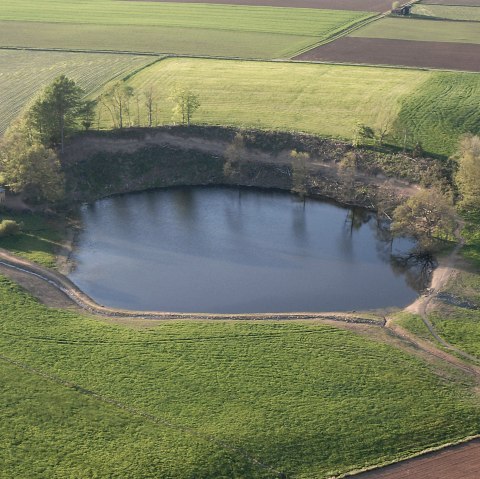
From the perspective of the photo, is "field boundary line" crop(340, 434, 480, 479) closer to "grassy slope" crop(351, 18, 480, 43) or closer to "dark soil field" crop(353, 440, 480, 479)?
"dark soil field" crop(353, 440, 480, 479)

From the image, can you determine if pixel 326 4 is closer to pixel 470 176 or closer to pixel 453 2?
pixel 453 2

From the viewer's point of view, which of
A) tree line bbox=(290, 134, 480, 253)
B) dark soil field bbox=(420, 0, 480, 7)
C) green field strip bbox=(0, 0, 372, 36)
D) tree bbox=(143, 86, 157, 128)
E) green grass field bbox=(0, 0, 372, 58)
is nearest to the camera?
tree line bbox=(290, 134, 480, 253)

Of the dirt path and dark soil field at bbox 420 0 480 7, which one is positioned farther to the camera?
dark soil field at bbox 420 0 480 7

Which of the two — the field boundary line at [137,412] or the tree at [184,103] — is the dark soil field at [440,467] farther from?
the tree at [184,103]

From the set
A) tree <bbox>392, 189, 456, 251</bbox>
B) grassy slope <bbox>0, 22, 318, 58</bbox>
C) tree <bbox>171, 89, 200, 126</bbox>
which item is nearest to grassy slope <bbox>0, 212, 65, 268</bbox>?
tree <bbox>171, 89, 200, 126</bbox>

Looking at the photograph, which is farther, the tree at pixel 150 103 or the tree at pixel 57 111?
the tree at pixel 150 103

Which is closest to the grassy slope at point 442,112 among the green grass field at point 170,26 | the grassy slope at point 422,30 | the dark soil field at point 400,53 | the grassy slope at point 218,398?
the dark soil field at point 400,53
